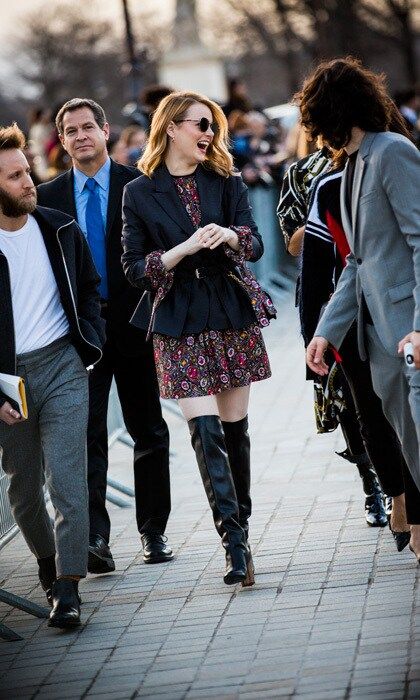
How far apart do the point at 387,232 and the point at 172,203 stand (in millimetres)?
1484

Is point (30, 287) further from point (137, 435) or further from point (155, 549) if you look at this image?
point (155, 549)

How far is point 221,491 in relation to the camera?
21.6 feet

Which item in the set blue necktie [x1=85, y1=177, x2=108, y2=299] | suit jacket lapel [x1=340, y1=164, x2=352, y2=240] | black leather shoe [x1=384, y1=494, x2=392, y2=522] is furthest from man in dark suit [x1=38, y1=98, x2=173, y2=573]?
suit jacket lapel [x1=340, y1=164, x2=352, y2=240]

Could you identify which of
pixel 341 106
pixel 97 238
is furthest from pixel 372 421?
pixel 97 238

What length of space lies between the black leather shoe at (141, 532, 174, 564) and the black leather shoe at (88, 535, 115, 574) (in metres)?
0.18

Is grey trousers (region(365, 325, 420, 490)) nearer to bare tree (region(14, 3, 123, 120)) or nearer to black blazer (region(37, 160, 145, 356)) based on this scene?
black blazer (region(37, 160, 145, 356))

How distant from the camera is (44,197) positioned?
24.8ft

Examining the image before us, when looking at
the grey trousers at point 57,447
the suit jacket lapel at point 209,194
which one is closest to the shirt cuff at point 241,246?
the suit jacket lapel at point 209,194

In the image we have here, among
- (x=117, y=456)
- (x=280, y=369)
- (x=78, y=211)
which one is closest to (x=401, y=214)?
(x=78, y=211)

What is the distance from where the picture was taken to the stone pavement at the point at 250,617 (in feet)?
17.1

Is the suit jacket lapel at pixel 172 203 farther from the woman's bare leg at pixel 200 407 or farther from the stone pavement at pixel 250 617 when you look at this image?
the stone pavement at pixel 250 617

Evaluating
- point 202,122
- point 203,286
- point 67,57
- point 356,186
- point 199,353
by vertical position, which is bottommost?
point 67,57

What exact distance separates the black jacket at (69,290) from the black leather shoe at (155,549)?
127cm

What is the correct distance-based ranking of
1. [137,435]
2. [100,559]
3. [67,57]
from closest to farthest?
1. [100,559]
2. [137,435]
3. [67,57]
